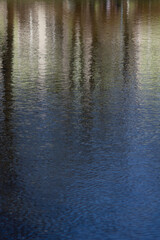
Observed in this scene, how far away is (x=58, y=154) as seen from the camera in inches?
315

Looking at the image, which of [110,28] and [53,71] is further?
[110,28]

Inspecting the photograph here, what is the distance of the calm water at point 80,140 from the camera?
578 cm

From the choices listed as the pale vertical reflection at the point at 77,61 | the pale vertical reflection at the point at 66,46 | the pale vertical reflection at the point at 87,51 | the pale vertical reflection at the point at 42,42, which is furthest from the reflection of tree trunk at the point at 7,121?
the pale vertical reflection at the point at 87,51

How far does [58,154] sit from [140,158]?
1115mm

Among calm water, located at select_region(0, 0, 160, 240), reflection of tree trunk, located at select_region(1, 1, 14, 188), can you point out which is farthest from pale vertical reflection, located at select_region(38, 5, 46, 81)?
reflection of tree trunk, located at select_region(1, 1, 14, 188)

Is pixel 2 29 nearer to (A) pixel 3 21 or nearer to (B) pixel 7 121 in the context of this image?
(A) pixel 3 21

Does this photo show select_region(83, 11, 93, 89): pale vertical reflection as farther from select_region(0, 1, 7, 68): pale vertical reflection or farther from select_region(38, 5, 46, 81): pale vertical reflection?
select_region(0, 1, 7, 68): pale vertical reflection

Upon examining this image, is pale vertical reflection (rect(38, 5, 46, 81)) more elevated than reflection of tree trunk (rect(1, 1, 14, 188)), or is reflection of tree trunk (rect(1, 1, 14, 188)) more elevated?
reflection of tree trunk (rect(1, 1, 14, 188))

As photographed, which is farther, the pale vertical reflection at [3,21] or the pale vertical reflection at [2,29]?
the pale vertical reflection at [3,21]

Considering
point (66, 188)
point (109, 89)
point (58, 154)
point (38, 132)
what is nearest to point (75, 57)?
point (109, 89)

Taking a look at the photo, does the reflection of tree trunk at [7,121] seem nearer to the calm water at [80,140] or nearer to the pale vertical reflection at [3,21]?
the calm water at [80,140]

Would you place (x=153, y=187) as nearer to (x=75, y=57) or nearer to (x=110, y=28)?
(x=75, y=57)

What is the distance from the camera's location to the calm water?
19.0 feet

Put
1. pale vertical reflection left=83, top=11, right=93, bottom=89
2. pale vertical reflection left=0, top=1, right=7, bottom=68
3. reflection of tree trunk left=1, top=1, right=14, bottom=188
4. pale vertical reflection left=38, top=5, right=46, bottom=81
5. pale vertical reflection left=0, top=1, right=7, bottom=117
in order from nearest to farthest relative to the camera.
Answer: reflection of tree trunk left=1, top=1, right=14, bottom=188 < pale vertical reflection left=0, top=1, right=7, bottom=117 < pale vertical reflection left=83, top=11, right=93, bottom=89 < pale vertical reflection left=38, top=5, right=46, bottom=81 < pale vertical reflection left=0, top=1, right=7, bottom=68
